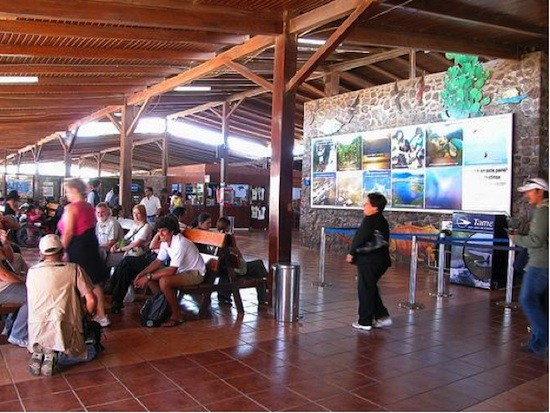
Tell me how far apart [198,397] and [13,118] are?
1223cm

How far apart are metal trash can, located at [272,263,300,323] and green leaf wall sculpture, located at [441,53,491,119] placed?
5.20 meters

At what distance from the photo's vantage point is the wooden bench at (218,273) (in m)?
5.43

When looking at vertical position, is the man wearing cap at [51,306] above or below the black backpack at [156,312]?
above

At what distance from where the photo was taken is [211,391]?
11.3ft

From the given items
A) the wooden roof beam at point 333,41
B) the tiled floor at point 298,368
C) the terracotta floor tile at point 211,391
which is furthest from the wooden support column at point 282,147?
the terracotta floor tile at point 211,391

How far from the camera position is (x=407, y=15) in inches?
251

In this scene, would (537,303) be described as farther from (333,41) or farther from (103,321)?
(103,321)

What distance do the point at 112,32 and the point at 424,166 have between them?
239 inches

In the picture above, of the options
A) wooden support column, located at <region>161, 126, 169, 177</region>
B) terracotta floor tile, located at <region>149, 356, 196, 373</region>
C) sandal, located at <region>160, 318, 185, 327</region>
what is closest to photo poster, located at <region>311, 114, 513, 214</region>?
sandal, located at <region>160, 318, 185, 327</region>

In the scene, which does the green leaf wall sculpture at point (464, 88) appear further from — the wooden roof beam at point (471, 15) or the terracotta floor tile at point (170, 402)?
the terracotta floor tile at point (170, 402)

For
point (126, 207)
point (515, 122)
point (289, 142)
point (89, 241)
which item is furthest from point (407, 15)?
point (126, 207)

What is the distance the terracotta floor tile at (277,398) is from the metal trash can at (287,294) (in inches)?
74.3

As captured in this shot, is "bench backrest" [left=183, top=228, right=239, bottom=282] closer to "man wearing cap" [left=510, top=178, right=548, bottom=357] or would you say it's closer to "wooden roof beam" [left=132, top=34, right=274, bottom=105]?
"wooden roof beam" [left=132, top=34, right=274, bottom=105]

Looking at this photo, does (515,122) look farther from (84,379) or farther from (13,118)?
(13,118)
